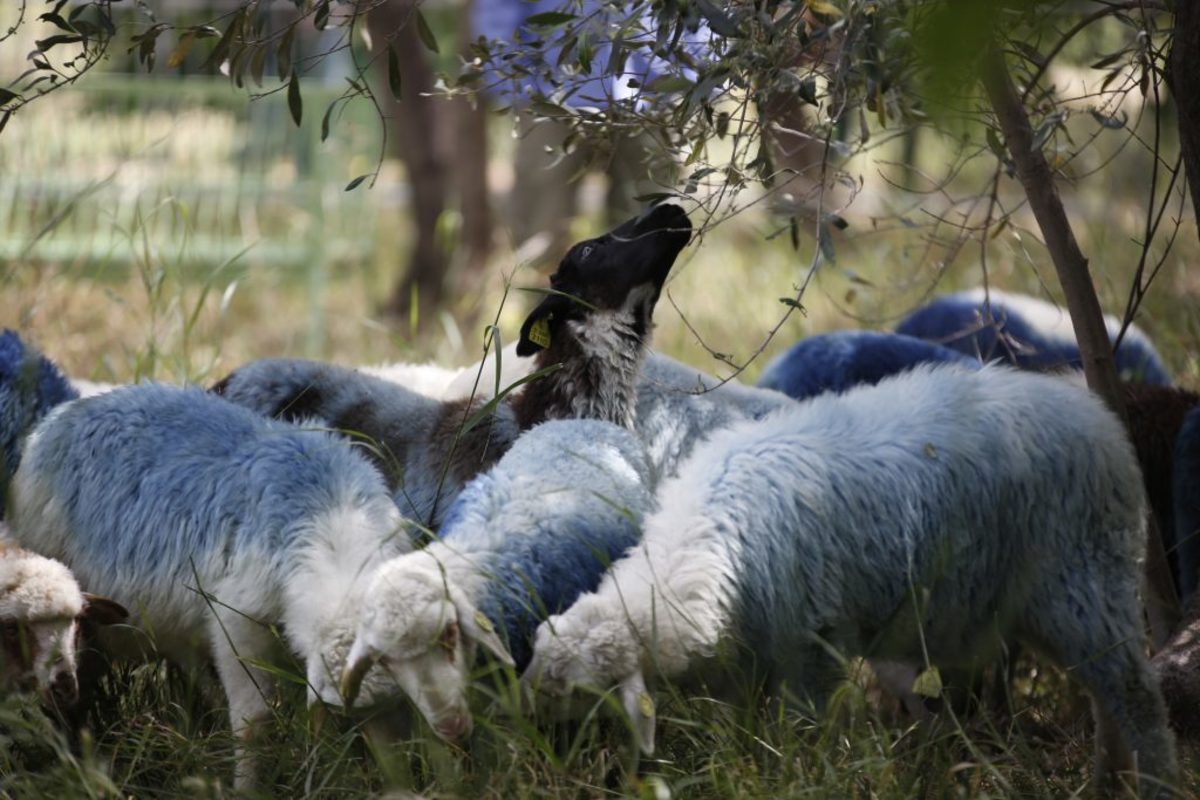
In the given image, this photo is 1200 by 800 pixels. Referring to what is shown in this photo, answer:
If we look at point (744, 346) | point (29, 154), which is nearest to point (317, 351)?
point (29, 154)

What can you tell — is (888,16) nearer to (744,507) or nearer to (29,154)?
(744,507)

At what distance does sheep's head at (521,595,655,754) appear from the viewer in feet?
8.25

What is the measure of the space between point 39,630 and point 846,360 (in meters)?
2.47

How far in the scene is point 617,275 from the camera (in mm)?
3664

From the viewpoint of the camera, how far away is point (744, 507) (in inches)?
109

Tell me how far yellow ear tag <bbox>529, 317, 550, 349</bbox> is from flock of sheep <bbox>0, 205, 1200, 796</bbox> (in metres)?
0.48

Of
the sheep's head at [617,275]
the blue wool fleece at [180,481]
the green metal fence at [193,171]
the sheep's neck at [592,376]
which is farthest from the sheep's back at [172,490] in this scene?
the green metal fence at [193,171]

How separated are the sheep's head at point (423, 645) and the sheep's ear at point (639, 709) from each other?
233 millimetres

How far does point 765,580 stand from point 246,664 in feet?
3.72

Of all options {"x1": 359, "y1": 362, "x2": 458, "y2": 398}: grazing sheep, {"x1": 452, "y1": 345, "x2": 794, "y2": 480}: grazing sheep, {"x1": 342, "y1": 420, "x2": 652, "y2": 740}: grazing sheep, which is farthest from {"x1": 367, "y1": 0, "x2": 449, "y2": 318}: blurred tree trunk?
{"x1": 342, "y1": 420, "x2": 652, "y2": 740}: grazing sheep

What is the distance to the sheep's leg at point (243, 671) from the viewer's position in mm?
2879

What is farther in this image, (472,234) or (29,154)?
(472,234)

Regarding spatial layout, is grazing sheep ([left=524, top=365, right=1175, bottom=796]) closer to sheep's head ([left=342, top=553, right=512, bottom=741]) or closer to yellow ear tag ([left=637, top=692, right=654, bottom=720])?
yellow ear tag ([left=637, top=692, right=654, bottom=720])

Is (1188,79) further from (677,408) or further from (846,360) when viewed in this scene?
(677,408)
